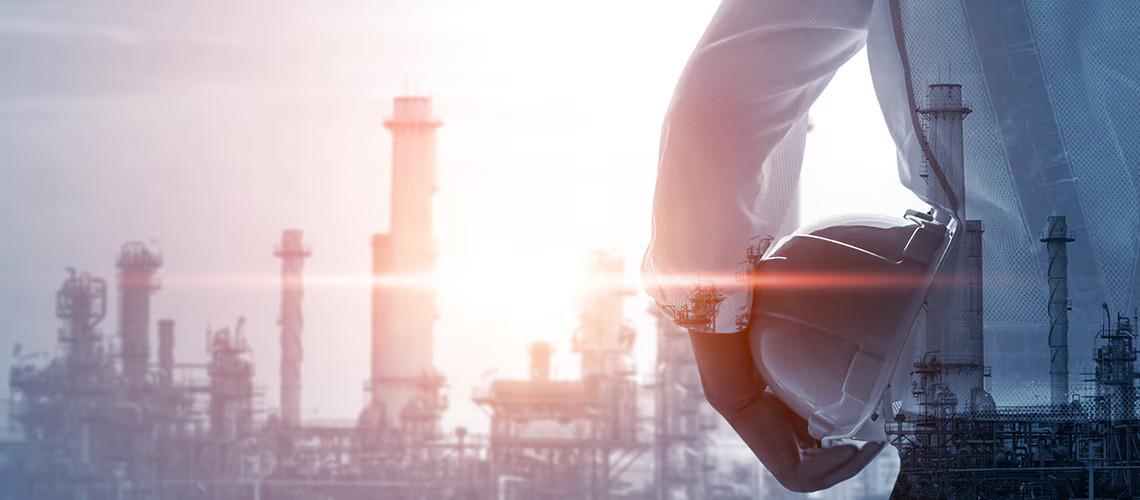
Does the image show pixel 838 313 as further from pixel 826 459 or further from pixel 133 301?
pixel 133 301

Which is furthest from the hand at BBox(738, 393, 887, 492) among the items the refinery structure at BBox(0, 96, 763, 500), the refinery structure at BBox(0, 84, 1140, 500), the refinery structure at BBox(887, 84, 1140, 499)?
the refinery structure at BBox(0, 96, 763, 500)

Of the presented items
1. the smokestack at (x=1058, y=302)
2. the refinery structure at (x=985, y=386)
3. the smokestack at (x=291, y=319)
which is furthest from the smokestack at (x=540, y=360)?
the smokestack at (x=1058, y=302)

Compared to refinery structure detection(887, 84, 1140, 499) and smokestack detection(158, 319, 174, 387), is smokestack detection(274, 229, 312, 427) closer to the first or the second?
smokestack detection(158, 319, 174, 387)

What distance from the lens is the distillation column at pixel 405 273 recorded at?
31.7 m

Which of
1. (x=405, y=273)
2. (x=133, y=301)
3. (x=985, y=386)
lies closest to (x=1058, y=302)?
(x=985, y=386)

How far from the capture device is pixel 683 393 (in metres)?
28.2

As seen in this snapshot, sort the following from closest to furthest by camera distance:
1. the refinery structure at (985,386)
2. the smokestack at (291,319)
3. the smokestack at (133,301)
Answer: the refinery structure at (985,386) → the smokestack at (133,301) → the smokestack at (291,319)

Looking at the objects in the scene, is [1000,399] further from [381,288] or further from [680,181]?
[381,288]

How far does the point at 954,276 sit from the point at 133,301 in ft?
104

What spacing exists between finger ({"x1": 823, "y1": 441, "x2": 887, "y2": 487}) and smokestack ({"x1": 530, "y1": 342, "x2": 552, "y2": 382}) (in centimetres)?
2802

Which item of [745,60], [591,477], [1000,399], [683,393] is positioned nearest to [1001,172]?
[1000,399]

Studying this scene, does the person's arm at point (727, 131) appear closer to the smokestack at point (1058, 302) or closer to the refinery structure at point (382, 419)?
the smokestack at point (1058, 302)

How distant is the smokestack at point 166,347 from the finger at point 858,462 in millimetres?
32857

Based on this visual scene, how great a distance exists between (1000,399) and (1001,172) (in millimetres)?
406
